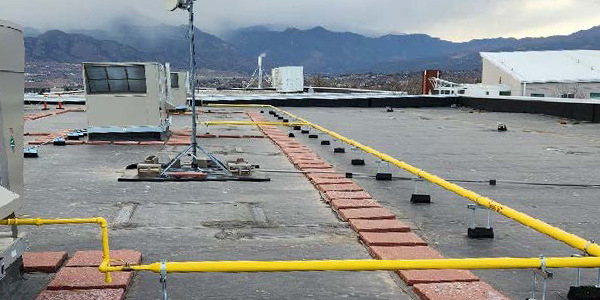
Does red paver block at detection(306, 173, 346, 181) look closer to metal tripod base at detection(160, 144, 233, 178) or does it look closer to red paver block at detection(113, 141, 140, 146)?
metal tripod base at detection(160, 144, 233, 178)

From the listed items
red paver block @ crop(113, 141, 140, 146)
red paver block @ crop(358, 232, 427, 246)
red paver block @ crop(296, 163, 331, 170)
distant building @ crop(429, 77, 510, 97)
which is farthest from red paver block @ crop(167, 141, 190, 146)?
distant building @ crop(429, 77, 510, 97)

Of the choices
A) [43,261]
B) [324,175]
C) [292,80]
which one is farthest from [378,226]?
[292,80]

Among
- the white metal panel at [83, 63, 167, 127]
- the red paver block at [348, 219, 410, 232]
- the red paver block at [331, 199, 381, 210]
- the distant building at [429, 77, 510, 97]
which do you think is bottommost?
the red paver block at [348, 219, 410, 232]

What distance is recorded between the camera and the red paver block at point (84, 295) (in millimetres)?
4137

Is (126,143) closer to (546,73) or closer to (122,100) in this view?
(122,100)

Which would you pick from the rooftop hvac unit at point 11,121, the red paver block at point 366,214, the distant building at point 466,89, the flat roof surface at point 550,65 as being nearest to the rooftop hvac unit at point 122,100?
the red paver block at point 366,214

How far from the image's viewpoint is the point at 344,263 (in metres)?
3.61

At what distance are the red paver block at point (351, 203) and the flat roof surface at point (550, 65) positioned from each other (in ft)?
190

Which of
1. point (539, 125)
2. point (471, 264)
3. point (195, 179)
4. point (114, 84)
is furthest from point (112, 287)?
point (539, 125)

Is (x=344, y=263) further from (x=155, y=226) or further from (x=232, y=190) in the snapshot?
(x=232, y=190)

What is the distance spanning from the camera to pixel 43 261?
4801mm

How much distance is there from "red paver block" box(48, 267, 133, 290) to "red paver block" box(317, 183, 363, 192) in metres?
3.85

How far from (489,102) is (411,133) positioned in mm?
13719

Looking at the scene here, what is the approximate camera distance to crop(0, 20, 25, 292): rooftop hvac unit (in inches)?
156
